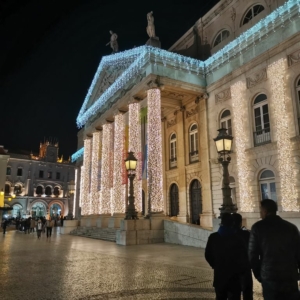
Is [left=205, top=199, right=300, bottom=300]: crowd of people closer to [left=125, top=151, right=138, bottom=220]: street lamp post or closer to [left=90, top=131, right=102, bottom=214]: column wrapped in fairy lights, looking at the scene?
[left=125, top=151, right=138, bottom=220]: street lamp post

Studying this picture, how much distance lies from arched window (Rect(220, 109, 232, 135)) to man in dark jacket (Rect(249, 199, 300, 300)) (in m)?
16.3

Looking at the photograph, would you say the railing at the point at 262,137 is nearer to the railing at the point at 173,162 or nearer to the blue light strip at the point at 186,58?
the blue light strip at the point at 186,58

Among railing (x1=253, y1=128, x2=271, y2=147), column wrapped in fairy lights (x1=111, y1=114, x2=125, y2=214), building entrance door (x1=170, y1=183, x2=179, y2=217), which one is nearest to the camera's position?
railing (x1=253, y1=128, x2=271, y2=147)

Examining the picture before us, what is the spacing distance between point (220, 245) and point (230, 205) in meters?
6.42

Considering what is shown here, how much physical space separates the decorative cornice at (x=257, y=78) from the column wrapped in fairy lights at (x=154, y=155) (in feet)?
18.3

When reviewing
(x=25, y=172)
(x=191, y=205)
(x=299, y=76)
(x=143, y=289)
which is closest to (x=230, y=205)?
(x=143, y=289)

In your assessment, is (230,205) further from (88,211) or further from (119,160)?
(88,211)

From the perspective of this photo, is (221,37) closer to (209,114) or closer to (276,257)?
(209,114)

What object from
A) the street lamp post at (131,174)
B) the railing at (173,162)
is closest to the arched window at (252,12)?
the railing at (173,162)

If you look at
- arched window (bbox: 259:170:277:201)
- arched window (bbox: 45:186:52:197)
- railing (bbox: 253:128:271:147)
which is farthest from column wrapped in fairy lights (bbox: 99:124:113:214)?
arched window (bbox: 45:186:52:197)

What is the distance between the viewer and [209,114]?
20.6 m

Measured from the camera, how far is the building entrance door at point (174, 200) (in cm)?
2358

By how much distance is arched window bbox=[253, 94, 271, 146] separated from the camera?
657 inches

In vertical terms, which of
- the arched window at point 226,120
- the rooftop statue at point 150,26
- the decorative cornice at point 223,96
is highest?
the rooftop statue at point 150,26
